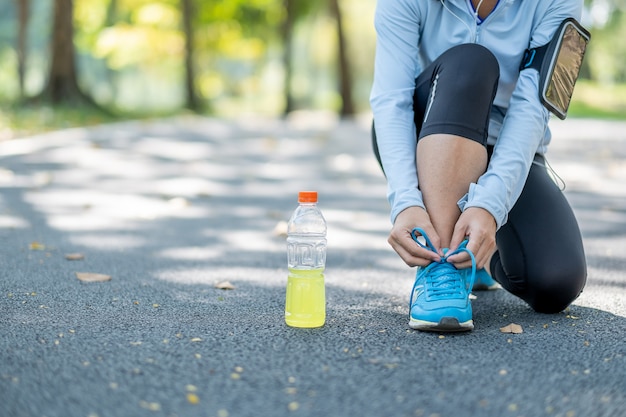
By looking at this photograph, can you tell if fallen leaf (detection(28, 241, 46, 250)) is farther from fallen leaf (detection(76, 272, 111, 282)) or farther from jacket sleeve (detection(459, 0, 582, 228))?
jacket sleeve (detection(459, 0, 582, 228))

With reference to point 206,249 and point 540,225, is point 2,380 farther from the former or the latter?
point 206,249

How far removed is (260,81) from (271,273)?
3355 centimetres

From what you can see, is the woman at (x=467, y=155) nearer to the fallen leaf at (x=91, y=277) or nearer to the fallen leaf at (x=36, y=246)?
the fallen leaf at (x=91, y=277)

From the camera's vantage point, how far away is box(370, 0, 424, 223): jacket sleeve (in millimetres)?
2463

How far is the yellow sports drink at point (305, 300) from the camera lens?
2371 mm

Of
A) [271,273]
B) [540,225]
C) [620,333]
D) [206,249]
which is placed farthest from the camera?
[206,249]

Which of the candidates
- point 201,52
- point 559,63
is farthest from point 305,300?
point 201,52

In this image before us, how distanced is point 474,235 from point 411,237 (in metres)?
0.18

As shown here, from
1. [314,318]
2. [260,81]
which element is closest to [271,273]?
[314,318]

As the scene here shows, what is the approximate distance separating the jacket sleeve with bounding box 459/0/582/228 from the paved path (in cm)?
40

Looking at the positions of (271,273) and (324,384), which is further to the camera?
(271,273)

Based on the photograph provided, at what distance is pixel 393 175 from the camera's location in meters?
2.45

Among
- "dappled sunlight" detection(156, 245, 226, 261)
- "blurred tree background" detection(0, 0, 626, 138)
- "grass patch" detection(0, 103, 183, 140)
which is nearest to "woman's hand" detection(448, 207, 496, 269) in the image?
"dappled sunlight" detection(156, 245, 226, 261)

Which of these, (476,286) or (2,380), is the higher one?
(2,380)
